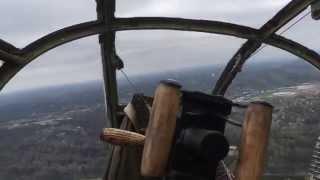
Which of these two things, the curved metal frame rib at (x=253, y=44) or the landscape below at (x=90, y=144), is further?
the landscape below at (x=90, y=144)

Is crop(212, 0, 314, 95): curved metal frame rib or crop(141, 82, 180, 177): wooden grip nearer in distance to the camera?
crop(141, 82, 180, 177): wooden grip

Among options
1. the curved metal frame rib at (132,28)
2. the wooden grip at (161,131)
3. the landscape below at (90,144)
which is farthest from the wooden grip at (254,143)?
the landscape below at (90,144)

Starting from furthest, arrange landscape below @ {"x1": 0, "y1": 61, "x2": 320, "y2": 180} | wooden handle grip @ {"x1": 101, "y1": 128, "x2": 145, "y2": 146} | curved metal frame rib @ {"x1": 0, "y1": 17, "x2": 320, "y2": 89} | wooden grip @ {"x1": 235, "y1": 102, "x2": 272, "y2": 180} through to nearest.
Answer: landscape below @ {"x1": 0, "y1": 61, "x2": 320, "y2": 180} < curved metal frame rib @ {"x1": 0, "y1": 17, "x2": 320, "y2": 89} < wooden handle grip @ {"x1": 101, "y1": 128, "x2": 145, "y2": 146} < wooden grip @ {"x1": 235, "y1": 102, "x2": 272, "y2": 180}

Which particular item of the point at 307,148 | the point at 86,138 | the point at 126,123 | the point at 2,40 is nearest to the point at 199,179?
the point at 126,123

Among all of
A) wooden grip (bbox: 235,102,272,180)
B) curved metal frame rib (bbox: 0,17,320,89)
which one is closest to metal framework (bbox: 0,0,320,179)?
curved metal frame rib (bbox: 0,17,320,89)

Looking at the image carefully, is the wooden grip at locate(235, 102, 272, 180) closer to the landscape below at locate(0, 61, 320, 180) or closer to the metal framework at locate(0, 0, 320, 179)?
the metal framework at locate(0, 0, 320, 179)

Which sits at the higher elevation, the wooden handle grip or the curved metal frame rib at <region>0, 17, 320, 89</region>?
the curved metal frame rib at <region>0, 17, 320, 89</region>

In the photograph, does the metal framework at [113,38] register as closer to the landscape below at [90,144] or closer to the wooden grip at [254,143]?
the wooden grip at [254,143]
